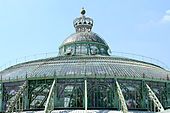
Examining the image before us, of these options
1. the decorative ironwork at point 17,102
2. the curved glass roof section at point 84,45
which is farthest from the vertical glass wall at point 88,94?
the curved glass roof section at point 84,45

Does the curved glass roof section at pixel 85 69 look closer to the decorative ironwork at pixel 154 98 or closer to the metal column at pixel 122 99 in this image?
the decorative ironwork at pixel 154 98

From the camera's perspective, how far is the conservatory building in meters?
47.5

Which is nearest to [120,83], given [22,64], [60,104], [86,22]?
[60,104]

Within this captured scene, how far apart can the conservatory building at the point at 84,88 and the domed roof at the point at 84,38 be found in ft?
39.5

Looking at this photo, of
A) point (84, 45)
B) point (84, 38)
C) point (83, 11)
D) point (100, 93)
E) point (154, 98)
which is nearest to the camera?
point (154, 98)

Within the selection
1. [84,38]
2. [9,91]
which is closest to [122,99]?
[9,91]

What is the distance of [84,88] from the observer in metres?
47.8

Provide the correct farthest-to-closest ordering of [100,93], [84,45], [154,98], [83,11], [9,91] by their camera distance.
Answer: [83,11] < [84,45] < [9,91] < [100,93] < [154,98]

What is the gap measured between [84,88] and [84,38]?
19.8 metres

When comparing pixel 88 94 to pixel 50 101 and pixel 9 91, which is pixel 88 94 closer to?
pixel 50 101

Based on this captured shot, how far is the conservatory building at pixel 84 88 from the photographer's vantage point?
47.5 m

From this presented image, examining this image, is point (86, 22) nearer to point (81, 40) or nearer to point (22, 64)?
point (81, 40)

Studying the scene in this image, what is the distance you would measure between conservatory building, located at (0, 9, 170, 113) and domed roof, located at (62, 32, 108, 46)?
12.1 m

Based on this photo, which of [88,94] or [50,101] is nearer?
[50,101]
